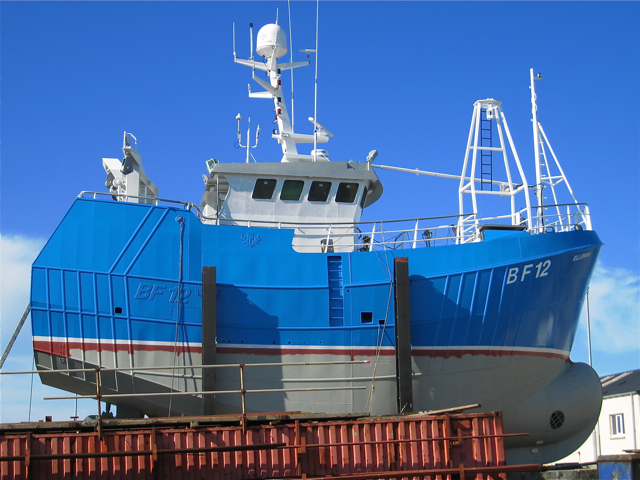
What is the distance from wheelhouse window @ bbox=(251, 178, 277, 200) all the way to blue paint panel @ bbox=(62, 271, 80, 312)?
5142mm

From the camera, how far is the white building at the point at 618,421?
25.0m

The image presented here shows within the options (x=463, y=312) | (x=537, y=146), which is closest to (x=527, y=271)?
(x=463, y=312)

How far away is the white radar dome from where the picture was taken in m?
20.3

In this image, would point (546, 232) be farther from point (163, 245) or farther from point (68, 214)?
point (68, 214)

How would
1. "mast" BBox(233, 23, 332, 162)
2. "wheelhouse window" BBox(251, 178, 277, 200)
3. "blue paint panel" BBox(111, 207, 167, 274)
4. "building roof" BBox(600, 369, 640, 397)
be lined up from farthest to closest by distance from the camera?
"building roof" BBox(600, 369, 640, 397), "mast" BBox(233, 23, 332, 162), "wheelhouse window" BBox(251, 178, 277, 200), "blue paint panel" BBox(111, 207, 167, 274)

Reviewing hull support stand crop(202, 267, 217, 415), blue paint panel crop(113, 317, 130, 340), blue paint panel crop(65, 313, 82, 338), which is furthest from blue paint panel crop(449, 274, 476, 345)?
blue paint panel crop(65, 313, 82, 338)

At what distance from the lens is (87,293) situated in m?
15.2

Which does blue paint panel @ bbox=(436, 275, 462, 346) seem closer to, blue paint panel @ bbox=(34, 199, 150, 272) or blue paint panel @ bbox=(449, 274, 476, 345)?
blue paint panel @ bbox=(449, 274, 476, 345)

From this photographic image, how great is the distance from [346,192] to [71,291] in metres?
7.61

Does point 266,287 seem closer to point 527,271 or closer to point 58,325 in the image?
point 58,325

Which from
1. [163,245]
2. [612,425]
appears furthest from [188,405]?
[612,425]

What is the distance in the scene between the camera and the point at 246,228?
16094 millimetres

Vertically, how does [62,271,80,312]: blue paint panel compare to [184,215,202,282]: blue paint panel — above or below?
below

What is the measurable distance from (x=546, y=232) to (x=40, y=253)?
12.1 meters
